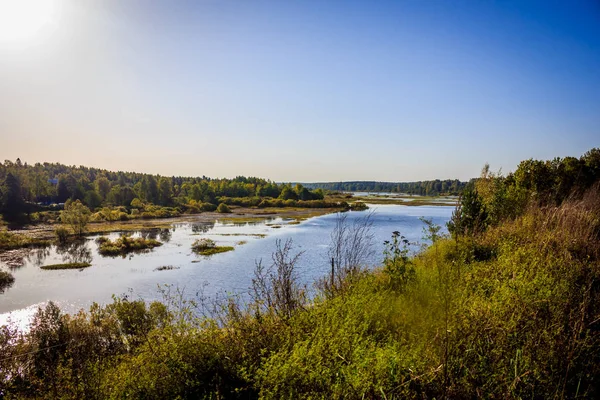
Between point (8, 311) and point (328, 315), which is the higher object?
point (328, 315)

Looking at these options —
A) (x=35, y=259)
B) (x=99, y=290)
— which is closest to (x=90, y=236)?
(x=35, y=259)

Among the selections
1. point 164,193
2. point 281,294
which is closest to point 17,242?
point 281,294

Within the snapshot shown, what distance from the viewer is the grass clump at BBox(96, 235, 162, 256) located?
101 feet

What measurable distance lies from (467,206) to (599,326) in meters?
9.44

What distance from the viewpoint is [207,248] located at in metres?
29.7

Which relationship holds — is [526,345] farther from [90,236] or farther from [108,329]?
[90,236]

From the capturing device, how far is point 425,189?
15200 cm

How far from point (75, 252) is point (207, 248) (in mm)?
12802

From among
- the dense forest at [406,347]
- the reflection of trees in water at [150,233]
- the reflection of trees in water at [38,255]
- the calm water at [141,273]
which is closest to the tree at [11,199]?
the reflection of trees in water at [150,233]

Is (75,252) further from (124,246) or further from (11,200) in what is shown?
(11,200)

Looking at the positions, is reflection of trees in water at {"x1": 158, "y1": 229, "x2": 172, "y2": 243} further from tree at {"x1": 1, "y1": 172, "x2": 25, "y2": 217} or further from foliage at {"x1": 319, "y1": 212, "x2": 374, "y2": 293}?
tree at {"x1": 1, "y1": 172, "x2": 25, "y2": 217}

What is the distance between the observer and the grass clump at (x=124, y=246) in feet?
101

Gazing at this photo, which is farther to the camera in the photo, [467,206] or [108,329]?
[467,206]

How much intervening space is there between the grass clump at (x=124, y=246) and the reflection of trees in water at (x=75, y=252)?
4.33 ft
